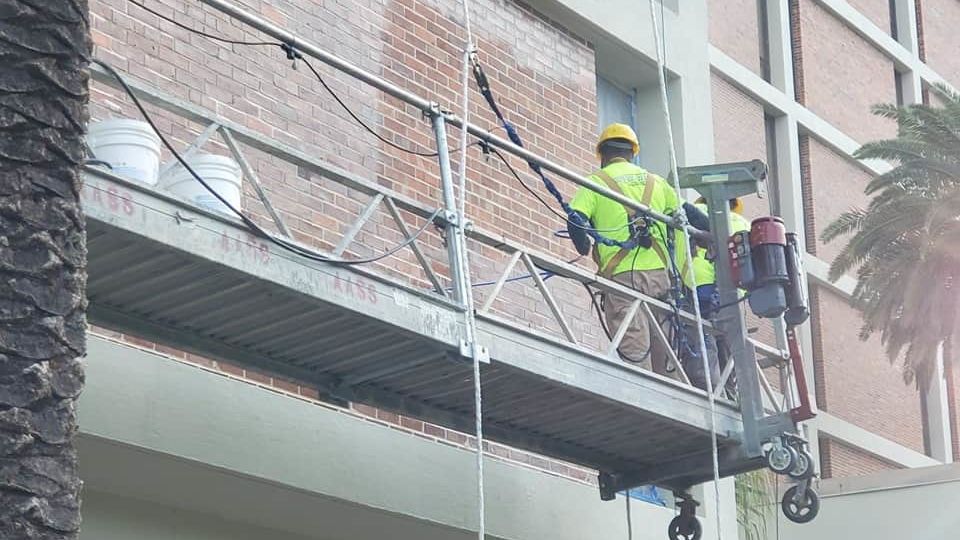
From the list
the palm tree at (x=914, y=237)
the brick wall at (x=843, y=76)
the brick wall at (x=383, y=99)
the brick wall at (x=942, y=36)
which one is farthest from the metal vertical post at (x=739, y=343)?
the brick wall at (x=942, y=36)

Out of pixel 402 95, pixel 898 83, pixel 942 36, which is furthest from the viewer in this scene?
pixel 942 36

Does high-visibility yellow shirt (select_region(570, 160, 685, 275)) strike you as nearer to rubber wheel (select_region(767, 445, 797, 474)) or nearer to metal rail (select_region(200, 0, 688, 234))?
metal rail (select_region(200, 0, 688, 234))

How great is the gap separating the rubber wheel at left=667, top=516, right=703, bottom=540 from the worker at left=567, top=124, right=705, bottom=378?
109 centimetres

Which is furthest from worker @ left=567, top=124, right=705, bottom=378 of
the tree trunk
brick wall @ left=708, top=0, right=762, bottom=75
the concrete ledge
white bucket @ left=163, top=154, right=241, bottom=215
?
brick wall @ left=708, top=0, right=762, bottom=75

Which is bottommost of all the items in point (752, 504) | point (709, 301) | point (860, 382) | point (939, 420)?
point (709, 301)

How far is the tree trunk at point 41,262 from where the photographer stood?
5242mm

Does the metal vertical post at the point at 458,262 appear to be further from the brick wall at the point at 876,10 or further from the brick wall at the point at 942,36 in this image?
the brick wall at the point at 942,36

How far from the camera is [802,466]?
11219 millimetres

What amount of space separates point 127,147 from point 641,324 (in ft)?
14.1

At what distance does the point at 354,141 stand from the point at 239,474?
2.88m

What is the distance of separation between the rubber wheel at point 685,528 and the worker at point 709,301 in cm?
101

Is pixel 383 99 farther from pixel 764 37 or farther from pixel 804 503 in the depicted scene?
pixel 764 37

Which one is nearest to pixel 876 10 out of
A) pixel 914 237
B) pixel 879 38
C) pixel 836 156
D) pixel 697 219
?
pixel 879 38

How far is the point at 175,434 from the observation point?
9852mm
